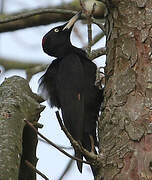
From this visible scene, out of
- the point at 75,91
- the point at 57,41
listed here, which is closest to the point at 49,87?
the point at 75,91

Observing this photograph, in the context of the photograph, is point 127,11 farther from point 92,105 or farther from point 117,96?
point 92,105

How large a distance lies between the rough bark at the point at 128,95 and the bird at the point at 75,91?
0.48 m

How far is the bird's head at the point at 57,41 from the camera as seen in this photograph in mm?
3613

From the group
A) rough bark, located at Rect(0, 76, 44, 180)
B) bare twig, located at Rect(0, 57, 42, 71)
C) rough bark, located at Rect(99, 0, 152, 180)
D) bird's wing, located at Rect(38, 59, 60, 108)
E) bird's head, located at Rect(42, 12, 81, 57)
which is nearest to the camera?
rough bark, located at Rect(0, 76, 44, 180)

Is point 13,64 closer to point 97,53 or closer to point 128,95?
point 97,53

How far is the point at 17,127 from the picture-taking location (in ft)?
7.11

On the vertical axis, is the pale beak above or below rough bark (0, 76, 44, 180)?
above

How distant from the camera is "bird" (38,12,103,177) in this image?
318 centimetres

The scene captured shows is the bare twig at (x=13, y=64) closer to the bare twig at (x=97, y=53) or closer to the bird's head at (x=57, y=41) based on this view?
the bird's head at (x=57, y=41)

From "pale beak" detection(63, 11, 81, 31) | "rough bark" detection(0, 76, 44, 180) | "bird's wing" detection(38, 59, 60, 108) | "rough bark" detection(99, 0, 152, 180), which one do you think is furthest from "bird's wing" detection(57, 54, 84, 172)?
"rough bark" detection(0, 76, 44, 180)

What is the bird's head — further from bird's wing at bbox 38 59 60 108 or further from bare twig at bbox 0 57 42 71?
bare twig at bbox 0 57 42 71

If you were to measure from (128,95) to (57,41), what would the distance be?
3.98 feet

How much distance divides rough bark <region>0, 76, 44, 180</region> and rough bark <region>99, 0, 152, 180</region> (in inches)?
14.1

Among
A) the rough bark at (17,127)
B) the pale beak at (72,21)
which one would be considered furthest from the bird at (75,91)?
the rough bark at (17,127)
